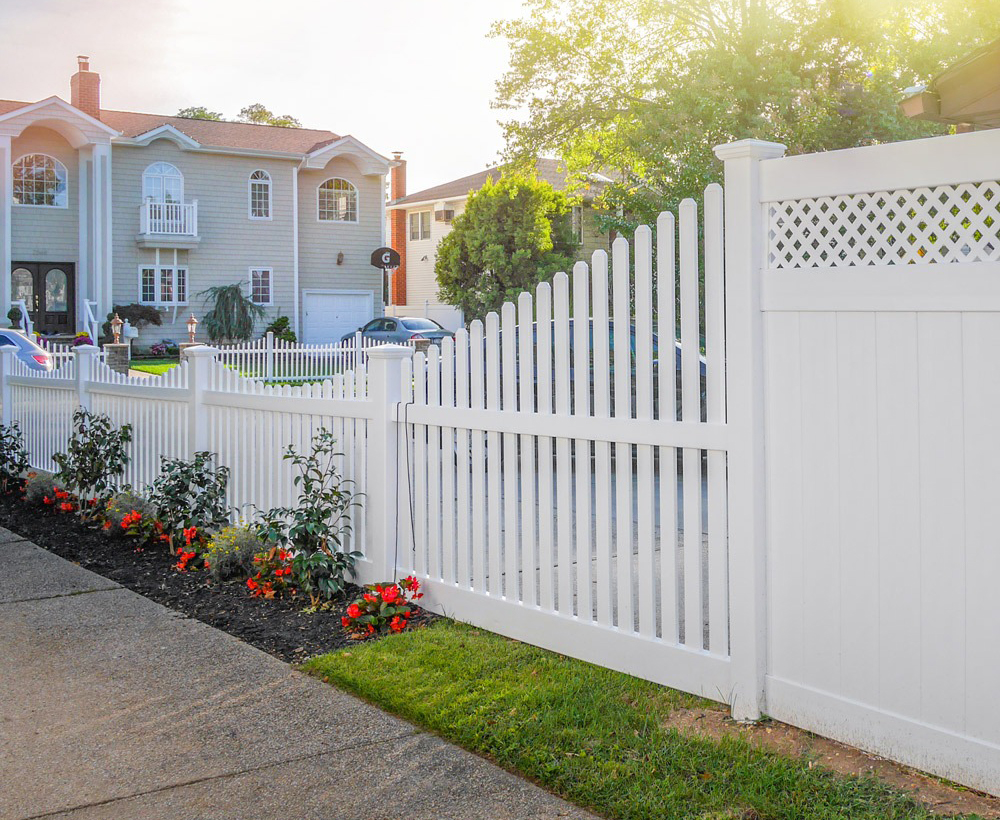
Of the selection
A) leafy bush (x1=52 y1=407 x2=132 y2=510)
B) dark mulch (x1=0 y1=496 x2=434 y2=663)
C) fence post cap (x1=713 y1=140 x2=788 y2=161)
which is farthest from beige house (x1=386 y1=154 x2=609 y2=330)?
fence post cap (x1=713 y1=140 x2=788 y2=161)

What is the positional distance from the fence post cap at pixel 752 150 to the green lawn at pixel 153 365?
68.9 ft

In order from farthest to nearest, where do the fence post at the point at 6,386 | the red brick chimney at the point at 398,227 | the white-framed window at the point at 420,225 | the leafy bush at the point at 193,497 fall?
1. the red brick chimney at the point at 398,227
2. the white-framed window at the point at 420,225
3. the fence post at the point at 6,386
4. the leafy bush at the point at 193,497

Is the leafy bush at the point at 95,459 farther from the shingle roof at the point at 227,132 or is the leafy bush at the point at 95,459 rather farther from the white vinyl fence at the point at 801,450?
the shingle roof at the point at 227,132

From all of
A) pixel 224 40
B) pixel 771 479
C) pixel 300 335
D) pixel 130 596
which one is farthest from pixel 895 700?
pixel 300 335

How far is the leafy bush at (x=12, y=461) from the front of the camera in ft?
35.5

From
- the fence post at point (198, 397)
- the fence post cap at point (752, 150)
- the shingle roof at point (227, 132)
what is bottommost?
the fence post at point (198, 397)

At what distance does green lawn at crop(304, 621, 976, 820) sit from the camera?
3416 mm

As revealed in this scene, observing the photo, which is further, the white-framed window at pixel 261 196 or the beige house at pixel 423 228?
the beige house at pixel 423 228

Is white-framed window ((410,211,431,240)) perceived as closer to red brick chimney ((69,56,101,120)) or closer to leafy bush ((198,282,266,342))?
→ leafy bush ((198,282,266,342))

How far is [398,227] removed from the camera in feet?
143

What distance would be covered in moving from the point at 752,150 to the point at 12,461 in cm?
920

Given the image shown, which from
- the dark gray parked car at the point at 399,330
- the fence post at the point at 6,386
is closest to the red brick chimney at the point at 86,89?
the dark gray parked car at the point at 399,330

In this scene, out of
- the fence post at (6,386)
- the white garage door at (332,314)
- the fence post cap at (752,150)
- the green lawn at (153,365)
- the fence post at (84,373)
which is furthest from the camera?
the white garage door at (332,314)

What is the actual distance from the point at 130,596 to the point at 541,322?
3183mm
